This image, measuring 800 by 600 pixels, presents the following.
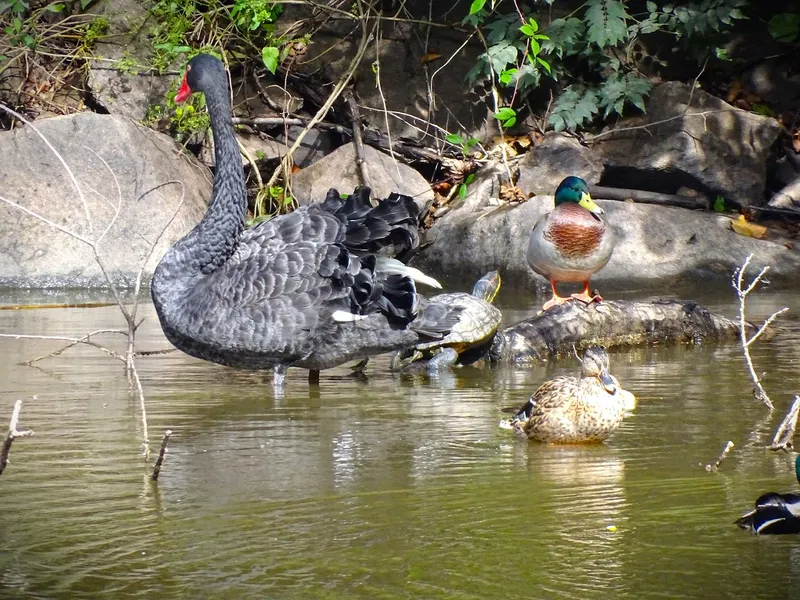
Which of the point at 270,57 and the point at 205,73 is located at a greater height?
the point at 270,57

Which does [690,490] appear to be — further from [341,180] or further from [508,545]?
[341,180]

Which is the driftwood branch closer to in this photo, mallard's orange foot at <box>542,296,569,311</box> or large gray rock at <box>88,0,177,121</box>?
mallard's orange foot at <box>542,296,569,311</box>

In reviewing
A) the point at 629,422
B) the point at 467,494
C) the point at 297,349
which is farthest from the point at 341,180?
the point at 467,494

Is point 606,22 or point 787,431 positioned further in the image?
point 606,22

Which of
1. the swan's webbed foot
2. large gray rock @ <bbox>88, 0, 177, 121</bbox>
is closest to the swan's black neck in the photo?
the swan's webbed foot

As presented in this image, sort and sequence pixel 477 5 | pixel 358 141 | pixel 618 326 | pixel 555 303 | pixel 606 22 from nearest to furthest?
pixel 618 326 < pixel 555 303 < pixel 477 5 < pixel 606 22 < pixel 358 141

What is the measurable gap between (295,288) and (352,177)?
6.33m

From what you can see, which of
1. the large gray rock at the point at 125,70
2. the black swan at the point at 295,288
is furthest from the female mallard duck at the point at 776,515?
the large gray rock at the point at 125,70

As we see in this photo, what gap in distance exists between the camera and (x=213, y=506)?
381 cm

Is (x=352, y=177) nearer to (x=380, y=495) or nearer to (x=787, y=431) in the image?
(x=787, y=431)

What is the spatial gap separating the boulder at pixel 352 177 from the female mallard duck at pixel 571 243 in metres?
3.56

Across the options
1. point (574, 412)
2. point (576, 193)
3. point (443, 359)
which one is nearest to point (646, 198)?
point (576, 193)

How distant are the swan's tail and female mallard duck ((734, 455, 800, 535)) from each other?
2956 mm

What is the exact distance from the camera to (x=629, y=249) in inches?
416
